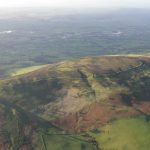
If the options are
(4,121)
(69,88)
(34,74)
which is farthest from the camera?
(34,74)

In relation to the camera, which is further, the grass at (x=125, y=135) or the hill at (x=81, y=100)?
the hill at (x=81, y=100)

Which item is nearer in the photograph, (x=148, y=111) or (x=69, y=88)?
(x=148, y=111)

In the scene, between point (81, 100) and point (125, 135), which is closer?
point (125, 135)

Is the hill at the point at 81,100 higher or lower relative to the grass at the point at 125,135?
higher

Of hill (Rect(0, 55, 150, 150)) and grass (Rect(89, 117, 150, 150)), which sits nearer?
Answer: grass (Rect(89, 117, 150, 150))

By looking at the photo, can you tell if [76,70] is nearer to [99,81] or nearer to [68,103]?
[99,81]

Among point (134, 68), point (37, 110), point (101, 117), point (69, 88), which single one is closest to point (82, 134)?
point (101, 117)

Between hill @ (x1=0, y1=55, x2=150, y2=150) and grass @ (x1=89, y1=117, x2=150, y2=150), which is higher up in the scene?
hill @ (x1=0, y1=55, x2=150, y2=150)

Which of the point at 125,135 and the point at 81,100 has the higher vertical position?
the point at 81,100
